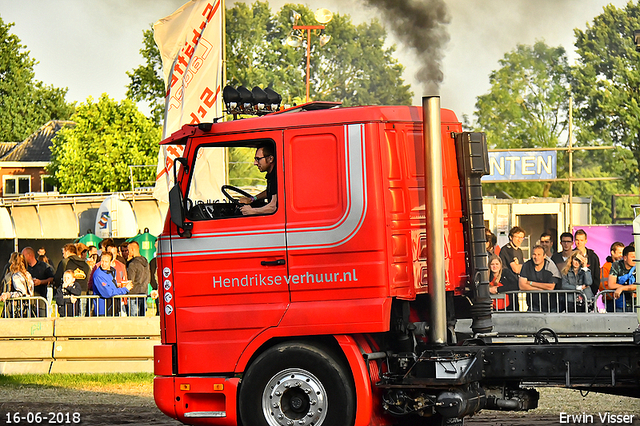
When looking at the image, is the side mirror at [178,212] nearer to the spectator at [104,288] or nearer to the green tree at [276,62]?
the spectator at [104,288]

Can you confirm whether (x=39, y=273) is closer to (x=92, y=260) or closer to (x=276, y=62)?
(x=92, y=260)

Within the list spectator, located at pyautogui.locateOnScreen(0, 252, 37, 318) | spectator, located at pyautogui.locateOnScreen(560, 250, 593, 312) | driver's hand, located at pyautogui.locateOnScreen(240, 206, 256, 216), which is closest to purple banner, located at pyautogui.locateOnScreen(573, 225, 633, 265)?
spectator, located at pyautogui.locateOnScreen(560, 250, 593, 312)

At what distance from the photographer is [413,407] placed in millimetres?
7824

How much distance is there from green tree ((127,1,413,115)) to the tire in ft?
126

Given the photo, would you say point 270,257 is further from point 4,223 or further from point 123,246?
point 4,223

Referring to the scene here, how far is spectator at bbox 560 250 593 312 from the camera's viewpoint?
12.4 m

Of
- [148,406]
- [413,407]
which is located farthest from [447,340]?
[148,406]

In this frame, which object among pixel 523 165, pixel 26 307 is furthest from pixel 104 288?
pixel 523 165

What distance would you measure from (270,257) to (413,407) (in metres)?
1.72

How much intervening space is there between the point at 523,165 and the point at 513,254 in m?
16.8

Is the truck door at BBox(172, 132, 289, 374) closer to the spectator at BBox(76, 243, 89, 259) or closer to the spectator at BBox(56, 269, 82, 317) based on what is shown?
the spectator at BBox(56, 269, 82, 317)

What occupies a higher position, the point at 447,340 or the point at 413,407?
the point at 447,340

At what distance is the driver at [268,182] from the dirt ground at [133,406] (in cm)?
327

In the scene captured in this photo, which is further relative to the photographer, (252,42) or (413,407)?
(252,42)
